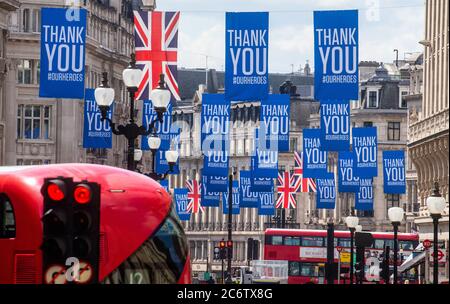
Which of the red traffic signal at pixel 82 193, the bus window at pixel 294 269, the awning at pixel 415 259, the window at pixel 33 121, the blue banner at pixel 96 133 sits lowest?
the bus window at pixel 294 269

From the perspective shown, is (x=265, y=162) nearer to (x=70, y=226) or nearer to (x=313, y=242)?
(x=313, y=242)

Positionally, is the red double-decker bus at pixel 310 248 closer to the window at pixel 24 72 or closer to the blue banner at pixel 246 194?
the blue banner at pixel 246 194

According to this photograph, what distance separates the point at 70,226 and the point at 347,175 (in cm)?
5428

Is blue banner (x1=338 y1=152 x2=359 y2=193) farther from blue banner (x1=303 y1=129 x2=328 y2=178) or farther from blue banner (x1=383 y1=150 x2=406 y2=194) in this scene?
blue banner (x1=383 y1=150 x2=406 y2=194)

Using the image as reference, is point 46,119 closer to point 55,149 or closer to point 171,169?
point 55,149

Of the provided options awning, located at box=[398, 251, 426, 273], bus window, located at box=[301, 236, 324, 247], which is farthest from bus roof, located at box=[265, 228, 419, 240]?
awning, located at box=[398, 251, 426, 273]

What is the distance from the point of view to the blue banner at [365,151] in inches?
2714

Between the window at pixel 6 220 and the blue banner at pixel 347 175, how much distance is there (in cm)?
4499

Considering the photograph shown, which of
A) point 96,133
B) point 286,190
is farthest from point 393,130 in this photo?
point 96,133

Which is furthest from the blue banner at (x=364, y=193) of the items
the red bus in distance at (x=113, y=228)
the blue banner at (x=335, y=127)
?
the red bus in distance at (x=113, y=228)

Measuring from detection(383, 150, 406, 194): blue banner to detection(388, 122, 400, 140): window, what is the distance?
79030 mm

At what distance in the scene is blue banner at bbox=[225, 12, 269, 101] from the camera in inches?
1811

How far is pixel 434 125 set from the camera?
75125 mm

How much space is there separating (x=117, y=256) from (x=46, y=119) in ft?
220
